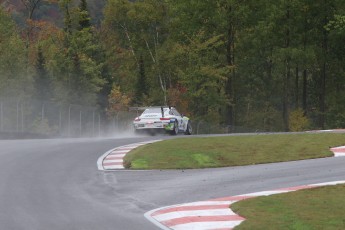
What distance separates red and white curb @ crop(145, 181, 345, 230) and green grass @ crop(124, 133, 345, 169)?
252 inches

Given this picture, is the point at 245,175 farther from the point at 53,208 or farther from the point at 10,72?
the point at 10,72

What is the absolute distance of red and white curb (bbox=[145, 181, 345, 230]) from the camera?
34.6 feet

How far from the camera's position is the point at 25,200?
12859mm

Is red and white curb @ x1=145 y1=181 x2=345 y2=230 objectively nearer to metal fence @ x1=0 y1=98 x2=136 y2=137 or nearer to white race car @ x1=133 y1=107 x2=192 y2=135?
white race car @ x1=133 y1=107 x2=192 y2=135

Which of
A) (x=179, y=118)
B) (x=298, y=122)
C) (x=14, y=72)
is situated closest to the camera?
(x=179, y=118)

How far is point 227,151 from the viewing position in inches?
831

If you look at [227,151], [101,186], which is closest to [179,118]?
[227,151]

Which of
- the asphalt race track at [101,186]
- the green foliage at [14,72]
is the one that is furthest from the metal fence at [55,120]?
the green foliage at [14,72]

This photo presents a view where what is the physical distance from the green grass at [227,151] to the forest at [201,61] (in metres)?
28.6

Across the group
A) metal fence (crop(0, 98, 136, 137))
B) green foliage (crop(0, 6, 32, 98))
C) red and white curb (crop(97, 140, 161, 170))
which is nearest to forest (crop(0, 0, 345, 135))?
green foliage (crop(0, 6, 32, 98))

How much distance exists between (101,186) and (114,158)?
17.5 ft

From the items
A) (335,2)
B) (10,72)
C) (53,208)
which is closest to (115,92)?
(10,72)

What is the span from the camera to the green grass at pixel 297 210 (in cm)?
1027

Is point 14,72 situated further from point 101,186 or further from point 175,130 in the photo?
point 101,186
